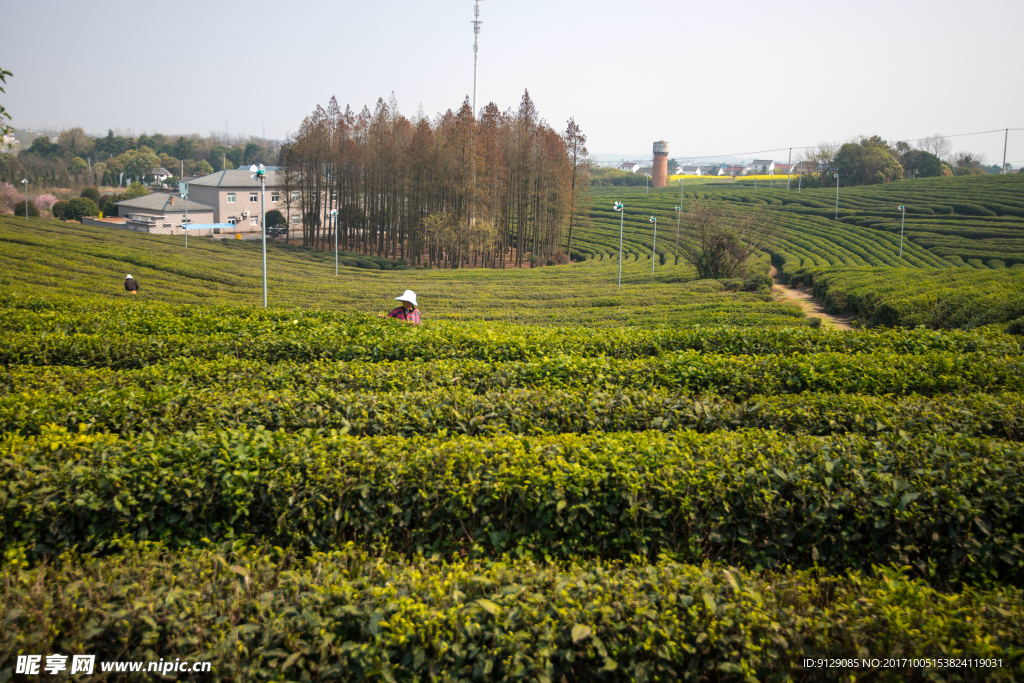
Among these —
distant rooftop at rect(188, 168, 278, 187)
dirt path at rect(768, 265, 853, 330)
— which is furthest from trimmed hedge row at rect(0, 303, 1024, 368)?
distant rooftop at rect(188, 168, 278, 187)

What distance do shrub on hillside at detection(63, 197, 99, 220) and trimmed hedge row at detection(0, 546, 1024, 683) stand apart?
5997cm

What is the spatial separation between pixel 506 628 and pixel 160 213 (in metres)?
58.1

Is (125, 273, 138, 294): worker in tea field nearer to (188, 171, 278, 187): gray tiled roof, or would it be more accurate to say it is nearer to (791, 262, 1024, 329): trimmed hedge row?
(791, 262, 1024, 329): trimmed hedge row

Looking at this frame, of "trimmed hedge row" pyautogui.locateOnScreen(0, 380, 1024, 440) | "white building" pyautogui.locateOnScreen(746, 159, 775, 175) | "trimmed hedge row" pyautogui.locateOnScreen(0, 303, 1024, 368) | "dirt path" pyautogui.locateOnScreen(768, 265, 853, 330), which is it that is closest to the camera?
"trimmed hedge row" pyautogui.locateOnScreen(0, 380, 1024, 440)

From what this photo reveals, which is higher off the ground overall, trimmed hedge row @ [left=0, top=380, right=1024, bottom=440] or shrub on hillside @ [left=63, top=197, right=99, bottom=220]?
shrub on hillside @ [left=63, top=197, right=99, bottom=220]

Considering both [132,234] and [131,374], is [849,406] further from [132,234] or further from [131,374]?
[132,234]

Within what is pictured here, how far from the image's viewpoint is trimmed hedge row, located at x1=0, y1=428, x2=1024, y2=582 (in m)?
4.09

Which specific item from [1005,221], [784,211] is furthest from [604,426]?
[784,211]

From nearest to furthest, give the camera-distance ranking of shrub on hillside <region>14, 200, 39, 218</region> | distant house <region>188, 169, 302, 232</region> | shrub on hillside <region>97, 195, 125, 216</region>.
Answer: shrub on hillside <region>14, 200, 39, 218</region> < distant house <region>188, 169, 302, 232</region> < shrub on hillside <region>97, 195, 125, 216</region>

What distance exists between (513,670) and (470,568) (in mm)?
1102

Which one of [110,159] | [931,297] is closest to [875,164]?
[931,297]

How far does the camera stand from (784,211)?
209ft

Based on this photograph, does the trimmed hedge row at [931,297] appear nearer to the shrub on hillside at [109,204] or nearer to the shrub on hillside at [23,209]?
the shrub on hillside at [23,209]

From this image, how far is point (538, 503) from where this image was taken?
168 inches
